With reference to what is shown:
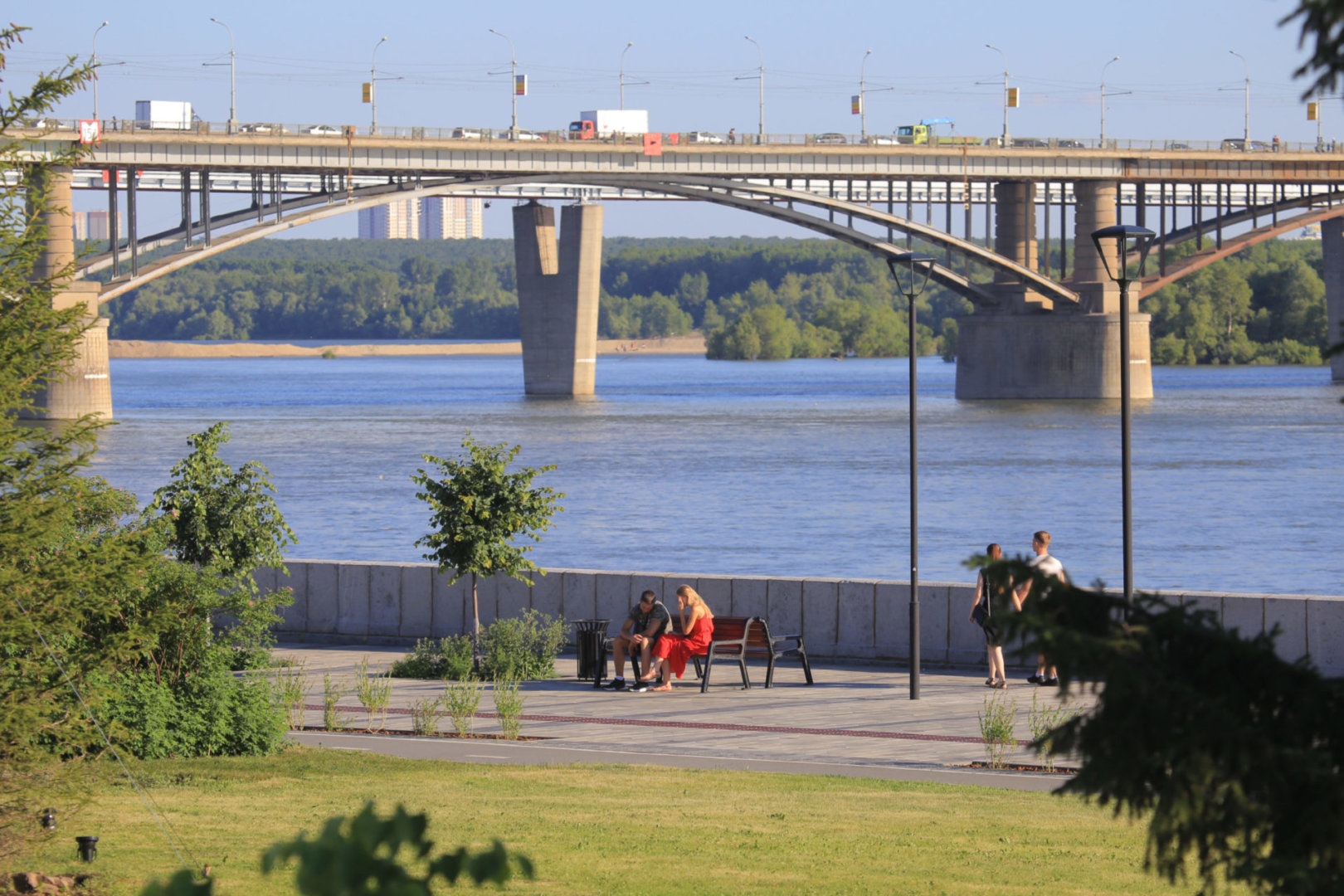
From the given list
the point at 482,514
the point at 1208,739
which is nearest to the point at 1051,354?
the point at 482,514

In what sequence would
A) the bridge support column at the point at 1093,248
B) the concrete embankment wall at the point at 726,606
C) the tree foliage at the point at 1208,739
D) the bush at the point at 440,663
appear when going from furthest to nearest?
the bridge support column at the point at 1093,248 < the bush at the point at 440,663 < the concrete embankment wall at the point at 726,606 < the tree foliage at the point at 1208,739

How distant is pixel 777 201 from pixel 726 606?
49869 mm

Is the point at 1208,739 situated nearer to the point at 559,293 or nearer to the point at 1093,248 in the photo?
the point at 1093,248

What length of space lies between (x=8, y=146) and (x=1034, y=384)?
74566 millimetres

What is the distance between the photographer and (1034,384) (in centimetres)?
7938

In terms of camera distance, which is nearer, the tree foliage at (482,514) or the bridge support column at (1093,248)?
the tree foliage at (482,514)

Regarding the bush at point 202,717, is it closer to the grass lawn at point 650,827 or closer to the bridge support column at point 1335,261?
the grass lawn at point 650,827

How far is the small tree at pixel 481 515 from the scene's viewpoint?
650 inches

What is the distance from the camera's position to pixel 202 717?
11.5m

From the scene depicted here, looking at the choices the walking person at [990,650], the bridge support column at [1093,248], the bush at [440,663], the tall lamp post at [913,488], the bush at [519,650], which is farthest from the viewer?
the bridge support column at [1093,248]

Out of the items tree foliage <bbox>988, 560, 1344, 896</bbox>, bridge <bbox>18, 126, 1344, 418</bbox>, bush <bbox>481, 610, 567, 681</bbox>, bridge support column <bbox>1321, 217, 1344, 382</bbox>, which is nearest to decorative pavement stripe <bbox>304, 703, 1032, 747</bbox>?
bush <bbox>481, 610, 567, 681</bbox>

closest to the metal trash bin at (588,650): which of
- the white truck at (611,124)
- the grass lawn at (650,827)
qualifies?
the grass lawn at (650,827)

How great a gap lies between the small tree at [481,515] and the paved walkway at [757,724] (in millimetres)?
1229

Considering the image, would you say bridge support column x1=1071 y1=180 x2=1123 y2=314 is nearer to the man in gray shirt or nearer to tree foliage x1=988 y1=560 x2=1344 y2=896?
the man in gray shirt
